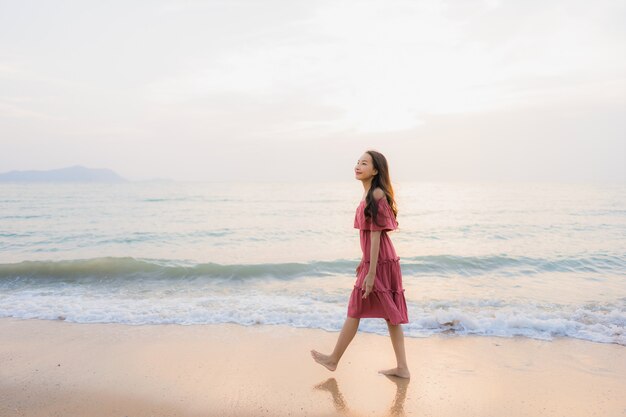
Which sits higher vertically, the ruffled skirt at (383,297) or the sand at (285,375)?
the ruffled skirt at (383,297)

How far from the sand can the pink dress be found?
597 millimetres

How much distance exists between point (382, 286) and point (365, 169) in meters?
1.03

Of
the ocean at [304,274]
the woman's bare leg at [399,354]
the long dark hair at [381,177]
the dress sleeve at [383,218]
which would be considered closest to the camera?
Result: the dress sleeve at [383,218]

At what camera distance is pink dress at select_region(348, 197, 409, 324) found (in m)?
4.02

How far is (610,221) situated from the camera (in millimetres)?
20203

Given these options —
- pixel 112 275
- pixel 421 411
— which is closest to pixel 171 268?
pixel 112 275

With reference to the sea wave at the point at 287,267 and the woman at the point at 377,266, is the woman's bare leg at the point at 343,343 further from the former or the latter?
the sea wave at the point at 287,267

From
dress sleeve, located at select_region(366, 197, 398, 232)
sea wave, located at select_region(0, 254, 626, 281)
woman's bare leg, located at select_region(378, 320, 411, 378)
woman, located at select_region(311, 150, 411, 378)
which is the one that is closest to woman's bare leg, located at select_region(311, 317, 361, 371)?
woman, located at select_region(311, 150, 411, 378)

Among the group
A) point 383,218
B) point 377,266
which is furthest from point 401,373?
point 383,218

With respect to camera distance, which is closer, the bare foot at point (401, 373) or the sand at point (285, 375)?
the sand at point (285, 375)

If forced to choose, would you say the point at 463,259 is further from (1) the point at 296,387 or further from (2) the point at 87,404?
(2) the point at 87,404

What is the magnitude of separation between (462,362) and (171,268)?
6.96 meters

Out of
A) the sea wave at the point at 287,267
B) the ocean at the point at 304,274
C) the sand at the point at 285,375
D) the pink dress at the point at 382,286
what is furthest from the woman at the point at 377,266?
the sea wave at the point at 287,267

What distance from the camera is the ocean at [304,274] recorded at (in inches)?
240
